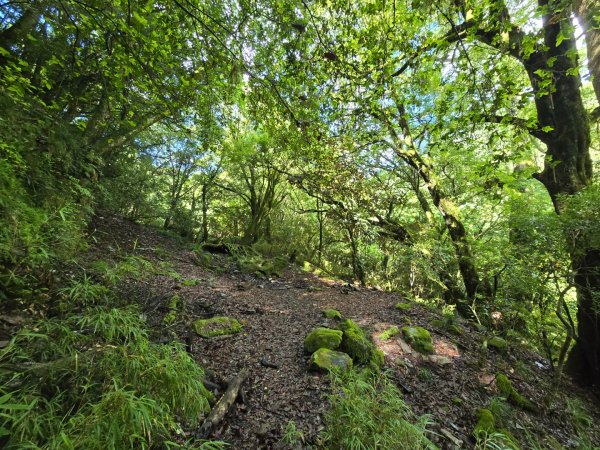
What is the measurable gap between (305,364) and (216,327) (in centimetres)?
142

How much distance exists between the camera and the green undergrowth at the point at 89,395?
1181 mm

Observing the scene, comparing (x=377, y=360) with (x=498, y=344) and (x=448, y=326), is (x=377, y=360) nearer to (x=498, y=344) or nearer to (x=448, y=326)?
(x=448, y=326)

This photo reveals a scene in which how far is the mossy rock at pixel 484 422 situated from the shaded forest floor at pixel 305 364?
0.35 feet

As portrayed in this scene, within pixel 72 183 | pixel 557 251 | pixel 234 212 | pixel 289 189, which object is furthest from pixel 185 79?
pixel 234 212

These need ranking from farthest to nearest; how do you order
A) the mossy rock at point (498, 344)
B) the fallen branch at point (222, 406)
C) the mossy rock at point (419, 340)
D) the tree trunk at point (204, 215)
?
the tree trunk at point (204, 215)
the mossy rock at point (498, 344)
the mossy rock at point (419, 340)
the fallen branch at point (222, 406)

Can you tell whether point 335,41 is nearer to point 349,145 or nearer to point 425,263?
point 349,145

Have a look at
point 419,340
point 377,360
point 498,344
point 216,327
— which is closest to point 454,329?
point 498,344

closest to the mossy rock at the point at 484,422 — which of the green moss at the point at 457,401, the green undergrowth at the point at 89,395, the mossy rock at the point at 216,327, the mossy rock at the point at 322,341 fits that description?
the green moss at the point at 457,401

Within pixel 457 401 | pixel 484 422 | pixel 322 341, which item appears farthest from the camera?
pixel 322 341

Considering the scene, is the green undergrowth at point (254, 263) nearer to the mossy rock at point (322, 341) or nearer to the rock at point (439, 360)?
the mossy rock at point (322, 341)

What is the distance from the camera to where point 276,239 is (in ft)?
42.9

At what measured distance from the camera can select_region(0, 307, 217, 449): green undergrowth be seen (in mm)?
1181

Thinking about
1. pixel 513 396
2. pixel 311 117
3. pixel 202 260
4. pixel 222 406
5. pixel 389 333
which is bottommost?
pixel 513 396

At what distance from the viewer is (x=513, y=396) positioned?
359 centimetres
